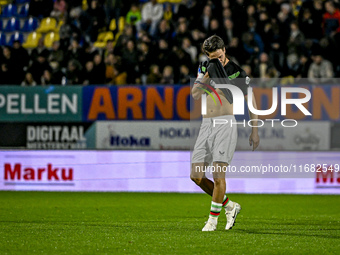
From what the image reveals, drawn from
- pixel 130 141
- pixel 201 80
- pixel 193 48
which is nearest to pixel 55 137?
pixel 130 141

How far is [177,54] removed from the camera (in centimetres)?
1523

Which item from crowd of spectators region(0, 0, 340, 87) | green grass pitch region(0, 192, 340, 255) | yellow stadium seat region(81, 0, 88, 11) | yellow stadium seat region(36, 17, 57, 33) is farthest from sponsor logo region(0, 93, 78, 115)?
yellow stadium seat region(36, 17, 57, 33)

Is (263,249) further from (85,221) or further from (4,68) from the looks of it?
(4,68)

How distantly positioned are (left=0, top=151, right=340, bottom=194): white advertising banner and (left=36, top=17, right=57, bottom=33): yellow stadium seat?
5902 mm

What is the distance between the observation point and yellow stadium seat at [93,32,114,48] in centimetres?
1777

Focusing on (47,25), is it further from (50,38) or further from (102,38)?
(102,38)

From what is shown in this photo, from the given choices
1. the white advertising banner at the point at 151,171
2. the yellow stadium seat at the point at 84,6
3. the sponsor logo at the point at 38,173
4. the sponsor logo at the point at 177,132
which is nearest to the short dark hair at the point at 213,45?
the white advertising banner at the point at 151,171

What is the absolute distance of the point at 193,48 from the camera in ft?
51.1

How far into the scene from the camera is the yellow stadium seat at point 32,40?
18969 mm

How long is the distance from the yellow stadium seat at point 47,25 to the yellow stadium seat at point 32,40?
19cm

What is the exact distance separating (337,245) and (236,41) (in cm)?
898

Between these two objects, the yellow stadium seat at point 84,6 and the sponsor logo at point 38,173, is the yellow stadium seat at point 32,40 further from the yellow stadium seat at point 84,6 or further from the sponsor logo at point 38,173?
the sponsor logo at point 38,173

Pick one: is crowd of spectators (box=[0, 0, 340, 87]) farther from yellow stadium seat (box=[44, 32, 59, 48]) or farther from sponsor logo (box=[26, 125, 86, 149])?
sponsor logo (box=[26, 125, 86, 149])

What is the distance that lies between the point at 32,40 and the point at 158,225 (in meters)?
11.8
